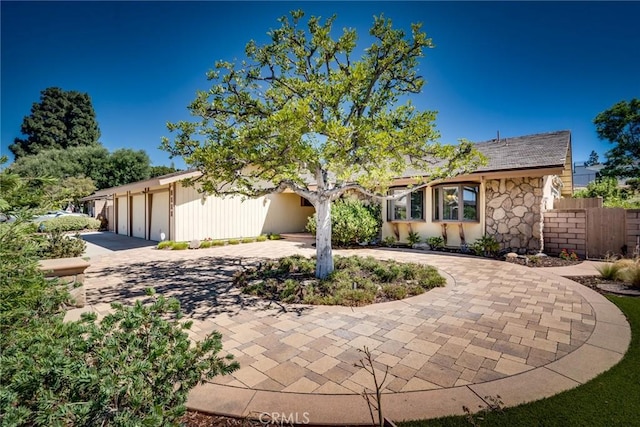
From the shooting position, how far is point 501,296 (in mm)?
5480

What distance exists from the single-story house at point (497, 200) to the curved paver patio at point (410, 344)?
3959 millimetres

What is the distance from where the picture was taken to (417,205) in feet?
40.1

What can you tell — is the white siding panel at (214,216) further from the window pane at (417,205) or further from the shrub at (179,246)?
the window pane at (417,205)

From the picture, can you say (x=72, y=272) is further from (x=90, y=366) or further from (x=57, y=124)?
(x=57, y=124)

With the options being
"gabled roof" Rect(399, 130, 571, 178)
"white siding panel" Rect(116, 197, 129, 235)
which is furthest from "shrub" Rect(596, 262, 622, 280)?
"white siding panel" Rect(116, 197, 129, 235)

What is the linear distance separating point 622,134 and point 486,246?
63.2 feet

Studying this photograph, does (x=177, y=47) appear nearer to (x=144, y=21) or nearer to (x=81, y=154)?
(x=144, y=21)

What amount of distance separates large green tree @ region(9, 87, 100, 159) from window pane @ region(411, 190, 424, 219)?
42.1 m

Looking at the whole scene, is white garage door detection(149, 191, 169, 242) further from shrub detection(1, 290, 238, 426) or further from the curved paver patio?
shrub detection(1, 290, 238, 426)

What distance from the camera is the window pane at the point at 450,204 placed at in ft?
37.2

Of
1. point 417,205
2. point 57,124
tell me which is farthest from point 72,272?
point 57,124

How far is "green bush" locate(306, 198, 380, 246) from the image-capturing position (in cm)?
1177

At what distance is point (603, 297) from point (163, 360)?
734cm

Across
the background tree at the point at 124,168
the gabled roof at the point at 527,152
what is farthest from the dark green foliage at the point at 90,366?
the background tree at the point at 124,168
